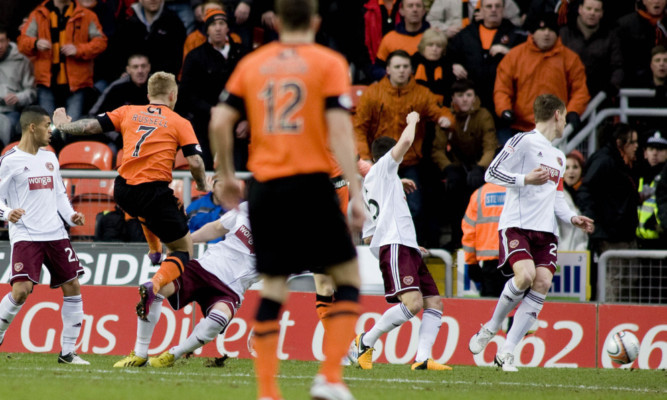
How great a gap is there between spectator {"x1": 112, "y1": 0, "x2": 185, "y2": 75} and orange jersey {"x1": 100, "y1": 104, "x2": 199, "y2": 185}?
586 cm

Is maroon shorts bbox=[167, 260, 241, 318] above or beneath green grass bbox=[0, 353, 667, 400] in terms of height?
above

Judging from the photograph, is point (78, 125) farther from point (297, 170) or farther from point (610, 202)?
point (610, 202)

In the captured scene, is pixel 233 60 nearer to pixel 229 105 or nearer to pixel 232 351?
pixel 232 351

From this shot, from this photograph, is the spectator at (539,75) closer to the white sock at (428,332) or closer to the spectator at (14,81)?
the white sock at (428,332)

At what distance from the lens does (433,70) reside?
1425cm

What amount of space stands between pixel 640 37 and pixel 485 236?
16.2 ft

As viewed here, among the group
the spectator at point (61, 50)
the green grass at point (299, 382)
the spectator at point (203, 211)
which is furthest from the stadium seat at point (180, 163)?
the green grass at point (299, 382)

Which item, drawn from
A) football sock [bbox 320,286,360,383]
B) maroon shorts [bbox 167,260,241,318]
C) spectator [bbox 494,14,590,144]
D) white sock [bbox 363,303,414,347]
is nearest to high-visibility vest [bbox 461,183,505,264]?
white sock [bbox 363,303,414,347]

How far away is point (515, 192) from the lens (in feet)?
31.8

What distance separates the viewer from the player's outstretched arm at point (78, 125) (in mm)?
9117

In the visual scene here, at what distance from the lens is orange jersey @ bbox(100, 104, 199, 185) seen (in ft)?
30.1

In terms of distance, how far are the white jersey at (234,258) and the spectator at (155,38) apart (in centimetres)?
582

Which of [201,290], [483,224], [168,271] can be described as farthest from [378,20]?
[168,271]

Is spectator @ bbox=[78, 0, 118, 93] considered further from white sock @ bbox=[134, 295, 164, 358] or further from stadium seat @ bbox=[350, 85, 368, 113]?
white sock @ bbox=[134, 295, 164, 358]
